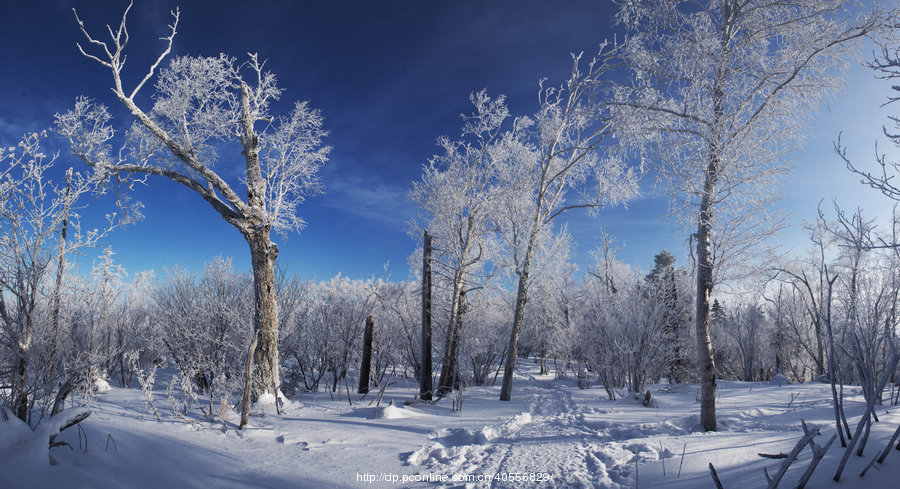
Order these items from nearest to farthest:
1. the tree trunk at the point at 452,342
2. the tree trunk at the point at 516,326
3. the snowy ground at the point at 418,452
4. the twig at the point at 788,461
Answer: the twig at the point at 788,461
the snowy ground at the point at 418,452
the tree trunk at the point at 516,326
the tree trunk at the point at 452,342

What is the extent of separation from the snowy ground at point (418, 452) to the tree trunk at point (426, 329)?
10.9 feet

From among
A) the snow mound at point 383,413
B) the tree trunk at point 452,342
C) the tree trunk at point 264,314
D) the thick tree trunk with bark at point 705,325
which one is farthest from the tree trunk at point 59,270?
the thick tree trunk with bark at point 705,325

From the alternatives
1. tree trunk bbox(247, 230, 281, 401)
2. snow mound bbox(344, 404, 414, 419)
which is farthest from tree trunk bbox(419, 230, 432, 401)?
tree trunk bbox(247, 230, 281, 401)

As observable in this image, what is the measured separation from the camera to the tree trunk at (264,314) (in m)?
7.36

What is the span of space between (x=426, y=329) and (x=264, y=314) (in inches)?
164

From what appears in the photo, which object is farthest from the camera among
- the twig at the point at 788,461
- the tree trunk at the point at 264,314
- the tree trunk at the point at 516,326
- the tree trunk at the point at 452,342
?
the tree trunk at the point at 452,342

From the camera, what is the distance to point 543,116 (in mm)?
10875

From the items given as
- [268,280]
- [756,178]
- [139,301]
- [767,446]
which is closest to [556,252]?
[756,178]

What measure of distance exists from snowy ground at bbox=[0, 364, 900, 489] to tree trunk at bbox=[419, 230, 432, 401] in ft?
10.9

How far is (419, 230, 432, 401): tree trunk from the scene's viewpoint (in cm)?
1013

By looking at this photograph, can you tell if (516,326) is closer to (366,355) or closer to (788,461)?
(366,355)

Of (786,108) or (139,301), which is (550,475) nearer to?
(786,108)

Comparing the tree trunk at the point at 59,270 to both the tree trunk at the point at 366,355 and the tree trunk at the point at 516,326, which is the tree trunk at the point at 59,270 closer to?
the tree trunk at the point at 366,355

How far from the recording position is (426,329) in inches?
410
